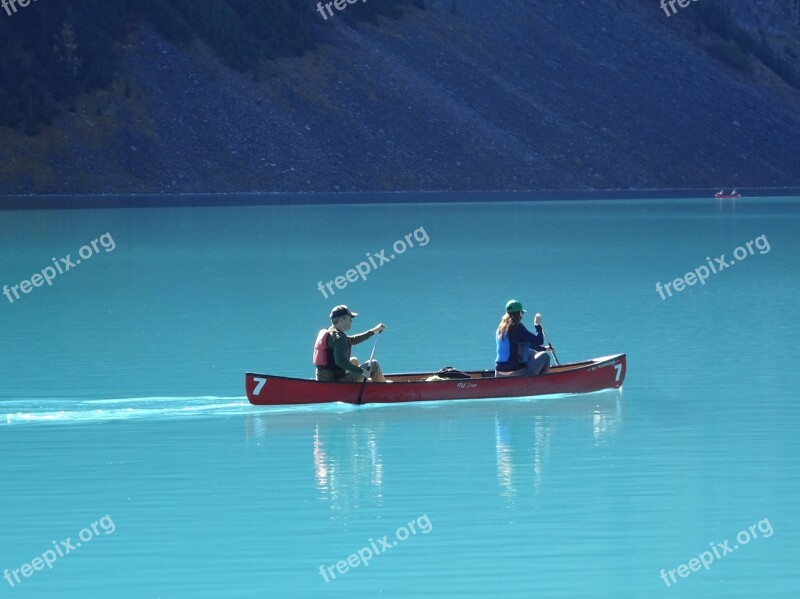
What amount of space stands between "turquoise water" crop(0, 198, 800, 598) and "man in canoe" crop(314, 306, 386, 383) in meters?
0.53

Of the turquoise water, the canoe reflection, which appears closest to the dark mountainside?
the turquoise water

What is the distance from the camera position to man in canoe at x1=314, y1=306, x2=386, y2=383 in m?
23.3

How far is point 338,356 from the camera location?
23.5 metres

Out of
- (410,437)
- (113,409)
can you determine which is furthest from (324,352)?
(113,409)

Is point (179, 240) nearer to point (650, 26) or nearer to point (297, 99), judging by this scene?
point (297, 99)

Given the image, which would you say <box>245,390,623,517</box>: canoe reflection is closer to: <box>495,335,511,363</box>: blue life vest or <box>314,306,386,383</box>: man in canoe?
<box>314,306,386,383</box>: man in canoe

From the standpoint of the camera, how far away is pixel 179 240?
7319 cm

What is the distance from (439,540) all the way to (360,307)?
81.3 feet

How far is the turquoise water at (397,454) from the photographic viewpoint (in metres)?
15.1

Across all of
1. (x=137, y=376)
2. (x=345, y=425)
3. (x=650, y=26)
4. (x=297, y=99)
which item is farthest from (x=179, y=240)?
(x=650, y=26)

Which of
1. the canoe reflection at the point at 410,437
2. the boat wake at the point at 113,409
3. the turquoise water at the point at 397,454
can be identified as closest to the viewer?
the turquoise water at the point at 397,454

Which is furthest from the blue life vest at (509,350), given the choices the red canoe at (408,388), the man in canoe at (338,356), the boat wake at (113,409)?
the boat wake at (113,409)

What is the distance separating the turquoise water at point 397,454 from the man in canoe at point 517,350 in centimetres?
56

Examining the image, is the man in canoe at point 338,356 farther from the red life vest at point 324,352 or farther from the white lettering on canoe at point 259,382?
the white lettering on canoe at point 259,382
